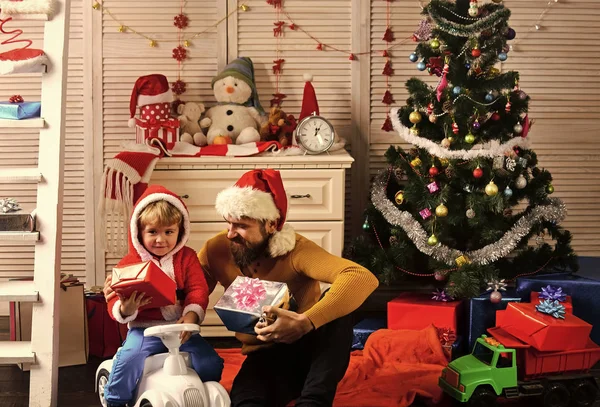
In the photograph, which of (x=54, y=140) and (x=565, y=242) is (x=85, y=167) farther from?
(x=565, y=242)

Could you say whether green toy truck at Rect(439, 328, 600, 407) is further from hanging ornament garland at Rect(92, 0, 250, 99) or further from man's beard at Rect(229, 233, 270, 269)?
hanging ornament garland at Rect(92, 0, 250, 99)

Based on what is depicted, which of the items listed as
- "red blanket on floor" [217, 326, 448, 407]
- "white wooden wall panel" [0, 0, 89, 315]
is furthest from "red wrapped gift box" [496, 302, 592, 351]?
"white wooden wall panel" [0, 0, 89, 315]

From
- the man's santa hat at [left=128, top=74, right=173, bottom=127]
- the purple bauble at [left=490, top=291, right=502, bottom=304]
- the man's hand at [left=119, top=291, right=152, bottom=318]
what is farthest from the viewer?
the man's santa hat at [left=128, top=74, right=173, bottom=127]

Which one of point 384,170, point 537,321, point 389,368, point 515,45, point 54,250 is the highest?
point 515,45

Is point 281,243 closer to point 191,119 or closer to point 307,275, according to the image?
point 307,275

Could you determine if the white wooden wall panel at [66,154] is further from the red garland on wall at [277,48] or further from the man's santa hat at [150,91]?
the red garland on wall at [277,48]

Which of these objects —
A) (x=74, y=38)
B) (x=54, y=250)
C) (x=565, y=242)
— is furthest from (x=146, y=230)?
(x=565, y=242)

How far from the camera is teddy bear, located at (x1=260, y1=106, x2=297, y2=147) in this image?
378 centimetres

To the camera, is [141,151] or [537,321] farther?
[141,151]

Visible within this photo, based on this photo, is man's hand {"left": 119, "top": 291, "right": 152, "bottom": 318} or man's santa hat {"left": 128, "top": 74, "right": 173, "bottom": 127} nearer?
man's hand {"left": 119, "top": 291, "right": 152, "bottom": 318}

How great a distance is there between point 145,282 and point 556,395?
4.71ft

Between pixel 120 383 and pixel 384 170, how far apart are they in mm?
1746

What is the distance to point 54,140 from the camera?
2.83 meters

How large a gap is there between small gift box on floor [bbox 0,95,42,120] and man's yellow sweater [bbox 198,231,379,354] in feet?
2.42
